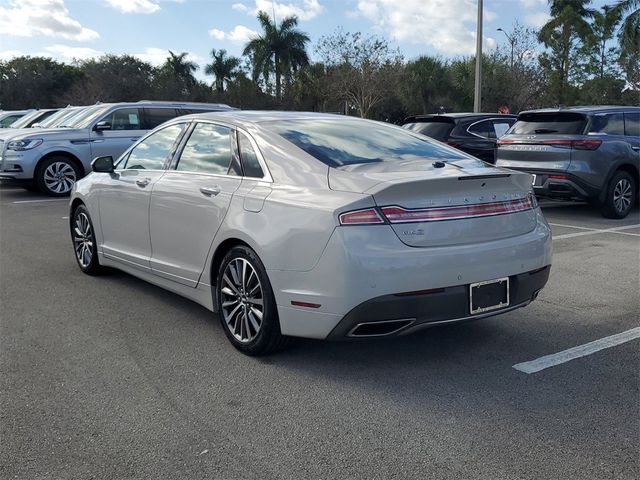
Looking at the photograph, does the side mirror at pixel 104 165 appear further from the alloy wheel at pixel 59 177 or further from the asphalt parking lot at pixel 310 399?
the alloy wheel at pixel 59 177

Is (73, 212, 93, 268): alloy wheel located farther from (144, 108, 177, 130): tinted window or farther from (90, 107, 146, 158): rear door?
(144, 108, 177, 130): tinted window

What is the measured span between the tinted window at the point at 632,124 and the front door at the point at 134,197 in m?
7.68

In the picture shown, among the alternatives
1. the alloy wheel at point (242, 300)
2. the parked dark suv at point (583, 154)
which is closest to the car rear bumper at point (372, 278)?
the alloy wheel at point (242, 300)

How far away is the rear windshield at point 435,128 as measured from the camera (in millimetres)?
12102

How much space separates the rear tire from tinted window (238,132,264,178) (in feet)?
22.9

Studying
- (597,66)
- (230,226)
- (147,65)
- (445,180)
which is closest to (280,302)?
(230,226)

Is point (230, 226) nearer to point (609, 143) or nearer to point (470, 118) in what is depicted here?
point (609, 143)

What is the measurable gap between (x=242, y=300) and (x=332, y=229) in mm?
931

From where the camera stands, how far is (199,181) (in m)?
4.55

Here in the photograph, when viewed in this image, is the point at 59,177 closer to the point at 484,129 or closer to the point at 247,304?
the point at 484,129

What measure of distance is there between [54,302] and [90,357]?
1505 mm

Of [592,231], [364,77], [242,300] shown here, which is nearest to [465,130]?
[592,231]

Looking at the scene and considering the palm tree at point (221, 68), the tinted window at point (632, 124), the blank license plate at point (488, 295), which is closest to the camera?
the blank license plate at point (488, 295)

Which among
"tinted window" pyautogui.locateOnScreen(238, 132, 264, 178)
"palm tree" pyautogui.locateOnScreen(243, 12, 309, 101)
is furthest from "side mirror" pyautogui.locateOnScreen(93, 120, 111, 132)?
"palm tree" pyautogui.locateOnScreen(243, 12, 309, 101)
